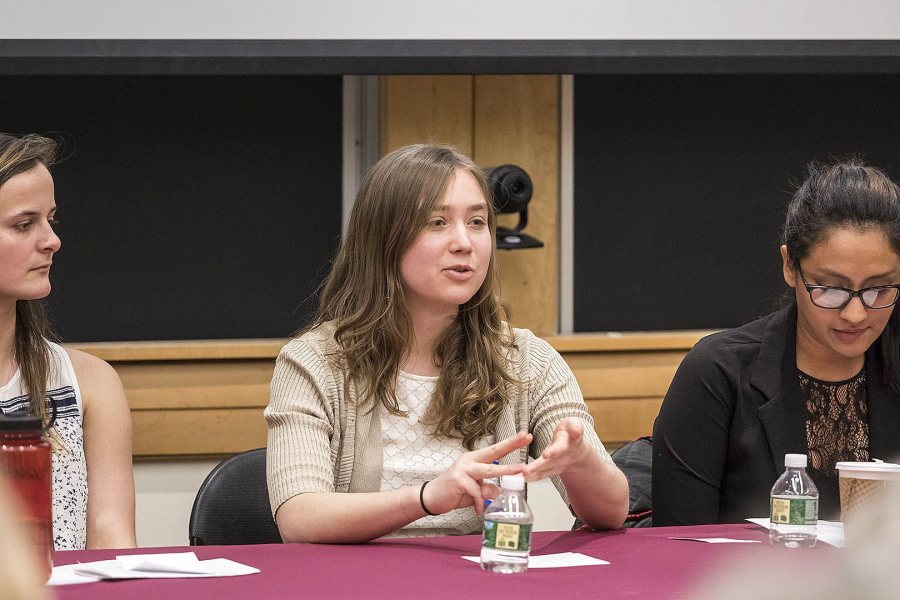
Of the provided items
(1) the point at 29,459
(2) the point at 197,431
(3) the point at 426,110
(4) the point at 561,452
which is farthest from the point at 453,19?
(1) the point at 29,459

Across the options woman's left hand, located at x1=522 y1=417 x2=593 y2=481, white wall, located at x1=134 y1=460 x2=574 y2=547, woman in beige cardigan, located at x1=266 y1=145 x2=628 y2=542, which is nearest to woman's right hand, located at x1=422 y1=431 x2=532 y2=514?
woman's left hand, located at x1=522 y1=417 x2=593 y2=481

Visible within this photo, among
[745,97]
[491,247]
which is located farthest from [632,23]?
[491,247]

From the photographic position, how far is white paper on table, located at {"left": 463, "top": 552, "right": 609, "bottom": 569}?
1489 millimetres

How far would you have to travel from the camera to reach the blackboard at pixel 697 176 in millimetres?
3416

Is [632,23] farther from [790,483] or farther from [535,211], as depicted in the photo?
[790,483]

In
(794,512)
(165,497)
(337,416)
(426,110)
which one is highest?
(426,110)

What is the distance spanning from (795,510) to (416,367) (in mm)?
753

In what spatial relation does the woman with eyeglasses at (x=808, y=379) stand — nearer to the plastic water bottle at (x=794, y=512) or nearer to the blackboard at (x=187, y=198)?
the plastic water bottle at (x=794, y=512)

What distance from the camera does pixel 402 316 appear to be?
2.07 meters

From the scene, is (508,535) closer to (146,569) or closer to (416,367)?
(146,569)

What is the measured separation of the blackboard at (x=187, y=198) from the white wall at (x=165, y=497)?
0.38 meters

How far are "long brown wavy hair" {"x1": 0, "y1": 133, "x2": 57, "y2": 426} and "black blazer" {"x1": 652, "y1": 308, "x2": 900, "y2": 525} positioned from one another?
122 centimetres

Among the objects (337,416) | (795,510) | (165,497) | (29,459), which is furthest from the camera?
(165,497)

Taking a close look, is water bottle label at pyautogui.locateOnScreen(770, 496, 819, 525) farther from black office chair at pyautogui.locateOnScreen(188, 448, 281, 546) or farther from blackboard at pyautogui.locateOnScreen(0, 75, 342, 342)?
blackboard at pyautogui.locateOnScreen(0, 75, 342, 342)
